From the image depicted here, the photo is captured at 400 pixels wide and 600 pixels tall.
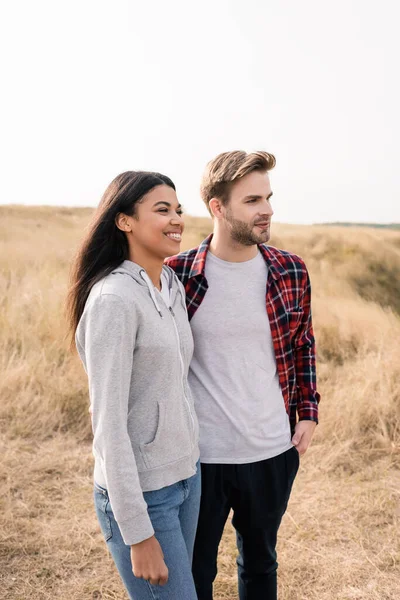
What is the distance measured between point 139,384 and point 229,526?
2.29 m

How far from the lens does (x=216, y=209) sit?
2.41 meters

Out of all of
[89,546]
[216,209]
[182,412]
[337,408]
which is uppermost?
[216,209]

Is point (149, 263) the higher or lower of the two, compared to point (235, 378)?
higher

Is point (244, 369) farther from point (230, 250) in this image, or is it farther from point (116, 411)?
point (116, 411)

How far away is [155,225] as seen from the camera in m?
1.80

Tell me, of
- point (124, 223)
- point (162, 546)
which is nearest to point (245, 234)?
point (124, 223)

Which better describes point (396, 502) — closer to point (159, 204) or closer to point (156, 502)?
point (156, 502)

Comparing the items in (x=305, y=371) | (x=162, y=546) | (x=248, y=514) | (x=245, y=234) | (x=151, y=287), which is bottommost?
(x=248, y=514)

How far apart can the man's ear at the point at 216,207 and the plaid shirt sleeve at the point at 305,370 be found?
0.45m

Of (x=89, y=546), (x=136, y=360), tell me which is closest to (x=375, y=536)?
(x=89, y=546)

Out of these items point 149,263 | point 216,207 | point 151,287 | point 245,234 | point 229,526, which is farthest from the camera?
point 229,526

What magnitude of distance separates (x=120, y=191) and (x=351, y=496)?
2843 millimetres

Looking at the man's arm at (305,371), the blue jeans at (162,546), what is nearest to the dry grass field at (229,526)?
the man's arm at (305,371)

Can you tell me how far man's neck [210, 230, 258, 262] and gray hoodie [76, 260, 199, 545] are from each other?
60 cm
